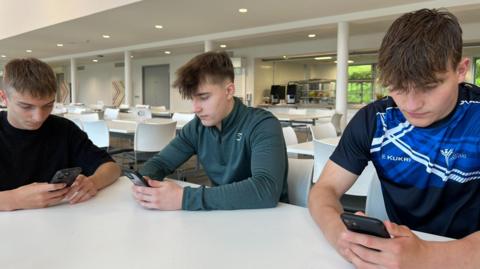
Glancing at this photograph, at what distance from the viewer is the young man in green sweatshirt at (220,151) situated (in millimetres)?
1193

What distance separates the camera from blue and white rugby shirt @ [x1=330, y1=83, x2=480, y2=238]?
3.42 ft

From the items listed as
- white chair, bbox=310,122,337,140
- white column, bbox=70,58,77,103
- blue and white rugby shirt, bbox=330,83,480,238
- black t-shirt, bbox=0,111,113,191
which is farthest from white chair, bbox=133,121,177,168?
white column, bbox=70,58,77,103

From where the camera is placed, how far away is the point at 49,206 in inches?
48.2

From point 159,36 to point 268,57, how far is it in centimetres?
316

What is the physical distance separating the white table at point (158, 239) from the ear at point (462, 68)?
531 millimetres

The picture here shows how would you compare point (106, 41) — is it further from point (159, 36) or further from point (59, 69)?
point (59, 69)

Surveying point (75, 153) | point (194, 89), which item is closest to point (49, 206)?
point (75, 153)

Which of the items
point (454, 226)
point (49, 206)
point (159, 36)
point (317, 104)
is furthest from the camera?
point (317, 104)

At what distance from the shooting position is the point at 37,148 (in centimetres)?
148

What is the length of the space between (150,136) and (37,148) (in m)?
2.50

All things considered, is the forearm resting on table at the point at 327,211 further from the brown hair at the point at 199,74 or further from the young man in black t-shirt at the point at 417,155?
the brown hair at the point at 199,74

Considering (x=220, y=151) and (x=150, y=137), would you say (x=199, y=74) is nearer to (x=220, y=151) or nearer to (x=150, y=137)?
(x=220, y=151)

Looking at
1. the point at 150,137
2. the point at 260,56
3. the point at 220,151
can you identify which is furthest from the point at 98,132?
the point at 260,56

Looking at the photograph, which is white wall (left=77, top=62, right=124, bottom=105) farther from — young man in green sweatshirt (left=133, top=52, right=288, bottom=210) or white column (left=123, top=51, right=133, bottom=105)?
young man in green sweatshirt (left=133, top=52, right=288, bottom=210)
